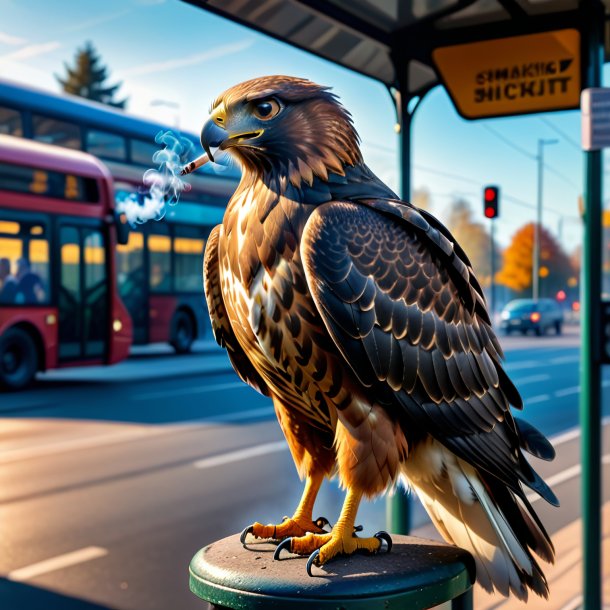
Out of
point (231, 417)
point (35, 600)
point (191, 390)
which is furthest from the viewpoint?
point (191, 390)

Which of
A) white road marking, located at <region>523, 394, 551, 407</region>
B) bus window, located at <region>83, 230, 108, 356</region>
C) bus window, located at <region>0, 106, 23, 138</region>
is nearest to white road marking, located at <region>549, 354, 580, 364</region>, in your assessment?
white road marking, located at <region>523, 394, 551, 407</region>

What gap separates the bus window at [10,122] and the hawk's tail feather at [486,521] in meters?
10.7

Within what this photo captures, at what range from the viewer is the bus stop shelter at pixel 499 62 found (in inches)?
126

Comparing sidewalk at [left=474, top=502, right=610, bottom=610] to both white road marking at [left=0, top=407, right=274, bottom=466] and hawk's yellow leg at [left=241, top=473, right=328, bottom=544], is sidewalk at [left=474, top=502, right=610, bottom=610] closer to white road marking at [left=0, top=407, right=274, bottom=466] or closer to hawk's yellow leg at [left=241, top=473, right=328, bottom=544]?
hawk's yellow leg at [left=241, top=473, right=328, bottom=544]

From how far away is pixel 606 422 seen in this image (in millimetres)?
10680

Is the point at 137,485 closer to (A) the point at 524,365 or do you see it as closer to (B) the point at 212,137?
(B) the point at 212,137

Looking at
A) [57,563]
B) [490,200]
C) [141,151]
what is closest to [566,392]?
[141,151]

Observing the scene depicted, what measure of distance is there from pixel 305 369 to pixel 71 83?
45643 mm

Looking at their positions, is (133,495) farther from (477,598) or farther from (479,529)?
(479,529)

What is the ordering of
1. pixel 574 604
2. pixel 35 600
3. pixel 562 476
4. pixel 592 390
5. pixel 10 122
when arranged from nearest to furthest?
pixel 592 390
pixel 574 604
pixel 35 600
pixel 562 476
pixel 10 122

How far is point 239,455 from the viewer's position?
798cm

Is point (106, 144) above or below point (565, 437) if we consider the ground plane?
above

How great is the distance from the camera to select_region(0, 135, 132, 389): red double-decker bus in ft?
37.4

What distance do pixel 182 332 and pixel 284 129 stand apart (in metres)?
15.0
